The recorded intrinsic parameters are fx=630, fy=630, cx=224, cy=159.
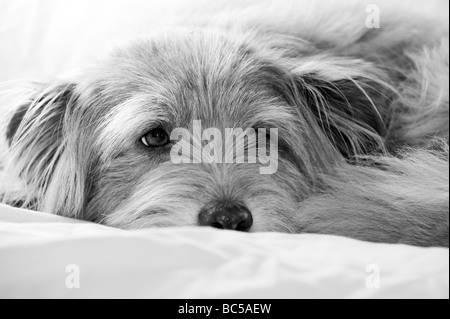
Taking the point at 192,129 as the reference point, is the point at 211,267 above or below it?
below

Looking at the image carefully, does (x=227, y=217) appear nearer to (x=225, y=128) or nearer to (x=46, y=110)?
(x=225, y=128)

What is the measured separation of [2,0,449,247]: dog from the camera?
199 cm

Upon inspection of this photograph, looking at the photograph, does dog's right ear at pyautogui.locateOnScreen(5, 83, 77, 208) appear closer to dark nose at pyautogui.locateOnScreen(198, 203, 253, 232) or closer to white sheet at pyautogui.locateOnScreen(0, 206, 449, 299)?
dark nose at pyautogui.locateOnScreen(198, 203, 253, 232)

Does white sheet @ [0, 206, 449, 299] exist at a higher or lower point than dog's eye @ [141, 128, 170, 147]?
lower

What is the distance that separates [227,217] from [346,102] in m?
0.78

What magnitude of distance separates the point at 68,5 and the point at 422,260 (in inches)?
100

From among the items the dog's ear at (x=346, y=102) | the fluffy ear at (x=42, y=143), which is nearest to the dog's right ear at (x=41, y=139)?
the fluffy ear at (x=42, y=143)

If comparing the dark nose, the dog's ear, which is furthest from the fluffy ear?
the dog's ear

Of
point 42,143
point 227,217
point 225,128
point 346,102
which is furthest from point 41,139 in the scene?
point 346,102

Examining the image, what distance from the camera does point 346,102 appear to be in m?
2.39

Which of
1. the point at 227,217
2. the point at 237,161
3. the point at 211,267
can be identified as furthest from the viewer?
the point at 237,161

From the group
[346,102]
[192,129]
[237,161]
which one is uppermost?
[346,102]

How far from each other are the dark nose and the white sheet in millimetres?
389
